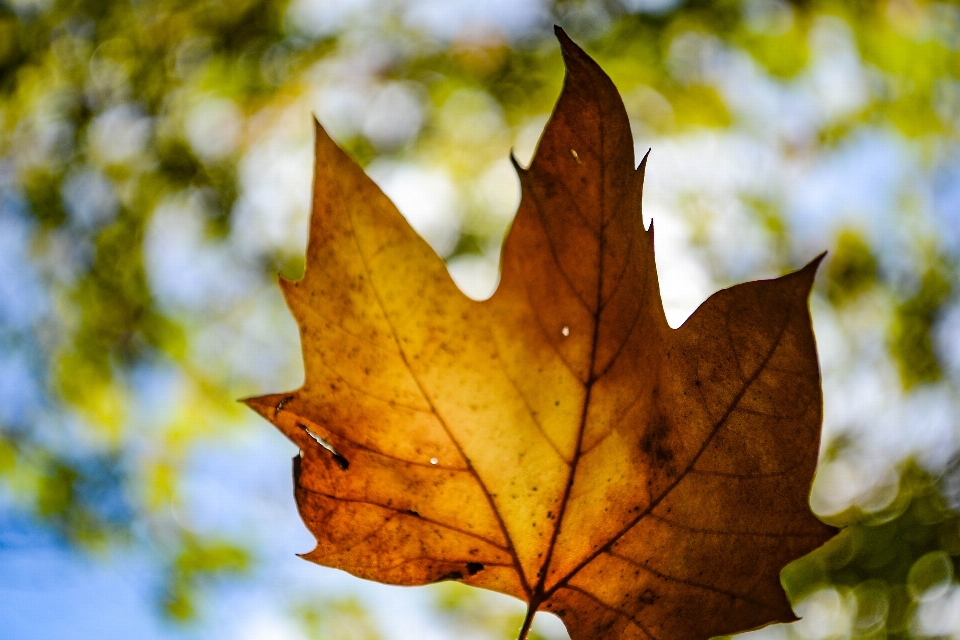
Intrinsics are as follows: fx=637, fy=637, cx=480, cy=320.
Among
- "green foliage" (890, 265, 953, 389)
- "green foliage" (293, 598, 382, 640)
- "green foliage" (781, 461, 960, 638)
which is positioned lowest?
"green foliage" (293, 598, 382, 640)

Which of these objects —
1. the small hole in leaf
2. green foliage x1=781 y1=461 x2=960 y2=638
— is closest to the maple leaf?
the small hole in leaf

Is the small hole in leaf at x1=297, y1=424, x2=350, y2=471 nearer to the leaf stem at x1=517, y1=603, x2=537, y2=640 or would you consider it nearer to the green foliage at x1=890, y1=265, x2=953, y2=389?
the leaf stem at x1=517, y1=603, x2=537, y2=640

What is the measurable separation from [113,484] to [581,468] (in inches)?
143

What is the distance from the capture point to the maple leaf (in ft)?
1.33

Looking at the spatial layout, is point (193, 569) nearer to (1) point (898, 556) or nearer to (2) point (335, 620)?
(2) point (335, 620)

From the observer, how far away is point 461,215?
3393mm

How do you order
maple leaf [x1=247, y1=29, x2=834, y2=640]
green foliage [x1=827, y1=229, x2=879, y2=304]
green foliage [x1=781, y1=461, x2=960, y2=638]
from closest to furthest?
maple leaf [x1=247, y1=29, x2=834, y2=640], green foliage [x1=781, y1=461, x2=960, y2=638], green foliage [x1=827, y1=229, x2=879, y2=304]

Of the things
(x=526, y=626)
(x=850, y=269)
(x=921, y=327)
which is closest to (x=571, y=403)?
(x=526, y=626)

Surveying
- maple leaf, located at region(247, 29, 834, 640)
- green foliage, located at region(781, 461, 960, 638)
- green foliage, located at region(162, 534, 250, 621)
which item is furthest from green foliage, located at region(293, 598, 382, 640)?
maple leaf, located at region(247, 29, 834, 640)

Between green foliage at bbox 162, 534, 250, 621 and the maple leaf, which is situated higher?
green foliage at bbox 162, 534, 250, 621

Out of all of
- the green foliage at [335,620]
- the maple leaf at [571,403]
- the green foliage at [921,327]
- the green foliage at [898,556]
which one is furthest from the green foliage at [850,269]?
the maple leaf at [571,403]

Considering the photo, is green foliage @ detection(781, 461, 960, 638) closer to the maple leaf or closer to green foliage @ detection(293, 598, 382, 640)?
green foliage @ detection(293, 598, 382, 640)

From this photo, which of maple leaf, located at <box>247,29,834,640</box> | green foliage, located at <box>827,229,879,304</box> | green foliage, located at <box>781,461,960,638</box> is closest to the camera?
maple leaf, located at <box>247,29,834,640</box>

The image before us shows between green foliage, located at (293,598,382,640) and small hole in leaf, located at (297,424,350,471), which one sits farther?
green foliage, located at (293,598,382,640)
